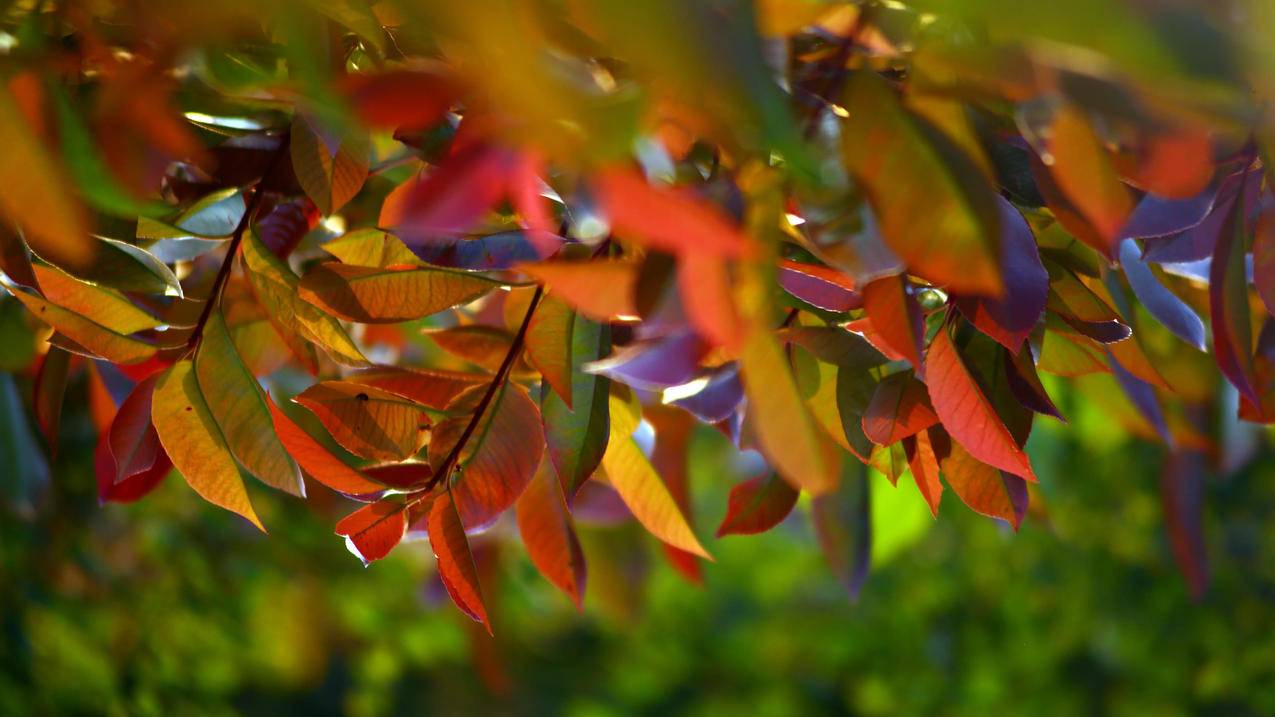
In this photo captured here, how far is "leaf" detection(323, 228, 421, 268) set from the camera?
1.71ft

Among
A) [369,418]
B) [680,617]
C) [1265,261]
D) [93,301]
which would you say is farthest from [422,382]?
[680,617]

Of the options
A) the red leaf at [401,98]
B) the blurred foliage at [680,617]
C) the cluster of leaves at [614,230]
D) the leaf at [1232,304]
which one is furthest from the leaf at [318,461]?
the blurred foliage at [680,617]

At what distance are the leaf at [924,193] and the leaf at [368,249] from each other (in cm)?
28

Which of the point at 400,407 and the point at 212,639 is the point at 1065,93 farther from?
the point at 212,639

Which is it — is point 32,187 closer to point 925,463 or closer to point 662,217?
point 662,217

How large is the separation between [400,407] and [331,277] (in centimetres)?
6

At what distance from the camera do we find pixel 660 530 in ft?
1.78

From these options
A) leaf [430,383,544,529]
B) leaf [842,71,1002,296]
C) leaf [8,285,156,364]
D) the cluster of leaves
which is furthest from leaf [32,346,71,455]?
leaf [842,71,1002,296]

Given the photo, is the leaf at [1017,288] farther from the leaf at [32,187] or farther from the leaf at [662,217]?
the leaf at [32,187]

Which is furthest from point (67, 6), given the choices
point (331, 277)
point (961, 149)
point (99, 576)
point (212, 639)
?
point (212, 639)

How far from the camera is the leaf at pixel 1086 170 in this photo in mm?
302

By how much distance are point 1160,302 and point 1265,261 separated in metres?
0.09

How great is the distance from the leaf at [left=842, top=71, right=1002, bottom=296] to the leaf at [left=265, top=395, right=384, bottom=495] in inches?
10.2

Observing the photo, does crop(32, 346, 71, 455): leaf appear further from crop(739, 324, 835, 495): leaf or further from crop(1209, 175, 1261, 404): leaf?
crop(1209, 175, 1261, 404): leaf
